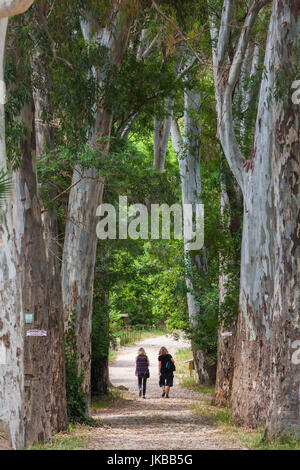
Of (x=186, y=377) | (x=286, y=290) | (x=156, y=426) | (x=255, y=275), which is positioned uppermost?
(x=255, y=275)

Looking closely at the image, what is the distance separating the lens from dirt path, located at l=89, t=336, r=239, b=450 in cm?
1126

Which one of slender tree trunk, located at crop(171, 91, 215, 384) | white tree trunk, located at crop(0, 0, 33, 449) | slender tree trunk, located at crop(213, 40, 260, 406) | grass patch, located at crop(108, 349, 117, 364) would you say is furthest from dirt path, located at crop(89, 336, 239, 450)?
grass patch, located at crop(108, 349, 117, 364)

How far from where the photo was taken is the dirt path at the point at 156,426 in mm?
11258

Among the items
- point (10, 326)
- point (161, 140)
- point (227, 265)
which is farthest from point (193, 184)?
point (10, 326)

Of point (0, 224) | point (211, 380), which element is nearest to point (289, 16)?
point (0, 224)

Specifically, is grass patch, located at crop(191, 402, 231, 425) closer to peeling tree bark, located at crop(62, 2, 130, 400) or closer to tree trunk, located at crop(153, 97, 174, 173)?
peeling tree bark, located at crop(62, 2, 130, 400)

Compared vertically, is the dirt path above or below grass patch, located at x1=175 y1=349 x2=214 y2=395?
above

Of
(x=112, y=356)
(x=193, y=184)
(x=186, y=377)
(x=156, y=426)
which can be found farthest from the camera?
(x=112, y=356)

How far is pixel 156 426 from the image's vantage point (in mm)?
15398

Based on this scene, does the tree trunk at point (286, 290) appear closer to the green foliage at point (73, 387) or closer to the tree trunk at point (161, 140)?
the green foliage at point (73, 387)

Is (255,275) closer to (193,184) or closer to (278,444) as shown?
(278,444)

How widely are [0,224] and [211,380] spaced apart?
56.0 ft

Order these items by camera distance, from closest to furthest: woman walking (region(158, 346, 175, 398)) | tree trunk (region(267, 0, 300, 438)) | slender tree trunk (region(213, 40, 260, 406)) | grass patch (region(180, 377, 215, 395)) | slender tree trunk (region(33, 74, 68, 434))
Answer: tree trunk (region(267, 0, 300, 438)) < slender tree trunk (region(33, 74, 68, 434)) < slender tree trunk (region(213, 40, 260, 406)) < woman walking (region(158, 346, 175, 398)) < grass patch (region(180, 377, 215, 395))

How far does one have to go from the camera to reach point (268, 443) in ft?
35.3
